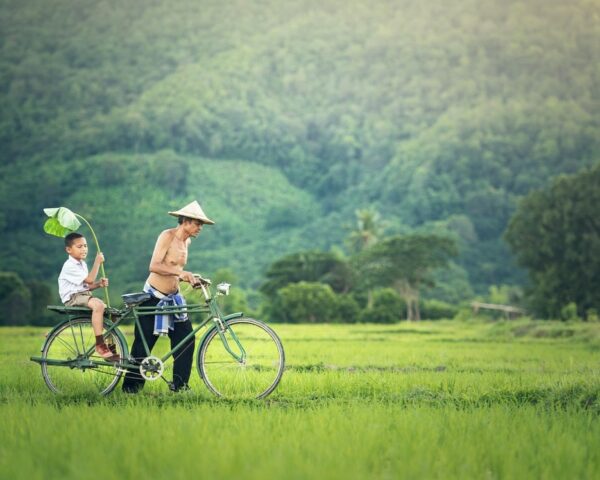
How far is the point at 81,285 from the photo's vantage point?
8625 mm

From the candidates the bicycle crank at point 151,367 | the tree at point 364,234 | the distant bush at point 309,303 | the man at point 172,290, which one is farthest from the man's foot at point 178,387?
the tree at point 364,234

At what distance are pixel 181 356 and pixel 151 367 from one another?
15.5 inches

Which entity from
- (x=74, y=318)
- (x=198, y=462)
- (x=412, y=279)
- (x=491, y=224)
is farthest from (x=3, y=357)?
(x=491, y=224)

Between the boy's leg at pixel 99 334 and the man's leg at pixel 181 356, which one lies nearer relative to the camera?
the boy's leg at pixel 99 334

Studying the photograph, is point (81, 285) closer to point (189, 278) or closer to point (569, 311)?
point (189, 278)

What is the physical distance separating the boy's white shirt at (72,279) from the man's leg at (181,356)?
1.03 metres

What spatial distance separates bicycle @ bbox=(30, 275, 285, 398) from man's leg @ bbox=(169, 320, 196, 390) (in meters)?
0.11

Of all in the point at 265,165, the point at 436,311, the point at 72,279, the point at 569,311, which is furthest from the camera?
the point at 265,165

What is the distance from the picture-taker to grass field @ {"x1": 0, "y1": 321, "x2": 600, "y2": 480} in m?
5.04

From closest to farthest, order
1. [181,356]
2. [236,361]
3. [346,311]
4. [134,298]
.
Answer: [236,361] → [134,298] → [181,356] → [346,311]

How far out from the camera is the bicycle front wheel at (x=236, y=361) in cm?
822

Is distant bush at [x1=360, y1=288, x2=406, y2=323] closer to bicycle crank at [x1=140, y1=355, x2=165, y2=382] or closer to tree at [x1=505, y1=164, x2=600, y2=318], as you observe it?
tree at [x1=505, y1=164, x2=600, y2=318]

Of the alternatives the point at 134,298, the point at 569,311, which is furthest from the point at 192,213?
the point at 569,311

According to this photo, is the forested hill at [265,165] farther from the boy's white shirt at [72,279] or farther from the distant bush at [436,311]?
the boy's white shirt at [72,279]
